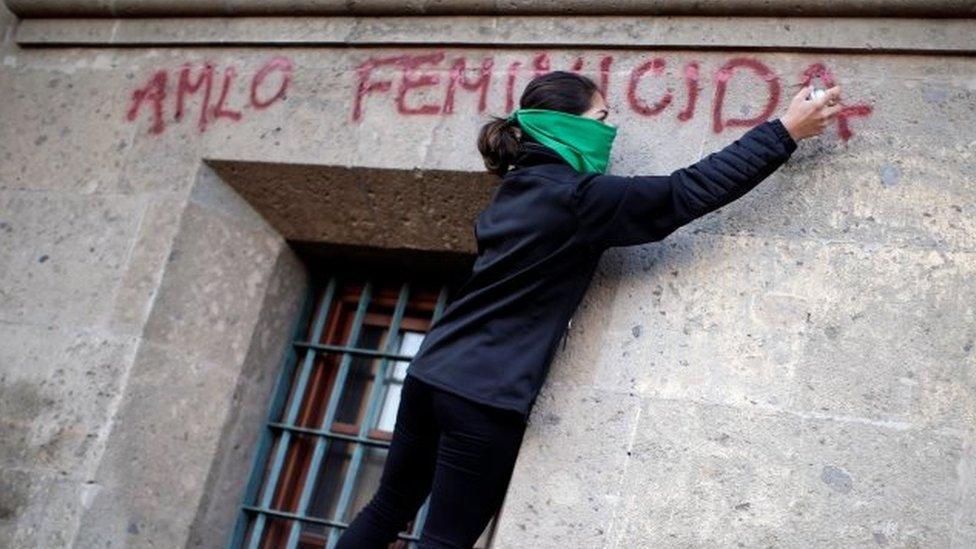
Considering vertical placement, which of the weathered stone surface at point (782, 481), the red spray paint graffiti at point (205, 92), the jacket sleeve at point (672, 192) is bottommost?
the weathered stone surface at point (782, 481)

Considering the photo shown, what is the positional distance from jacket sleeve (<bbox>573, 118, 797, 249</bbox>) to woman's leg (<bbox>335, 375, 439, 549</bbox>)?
2.31ft

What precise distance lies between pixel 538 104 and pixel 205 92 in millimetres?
1515

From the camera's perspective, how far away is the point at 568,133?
3.74 m

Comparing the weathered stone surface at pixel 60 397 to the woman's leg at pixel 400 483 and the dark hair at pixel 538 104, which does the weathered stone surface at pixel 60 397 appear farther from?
the dark hair at pixel 538 104

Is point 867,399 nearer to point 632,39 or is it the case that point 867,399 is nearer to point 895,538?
point 895,538

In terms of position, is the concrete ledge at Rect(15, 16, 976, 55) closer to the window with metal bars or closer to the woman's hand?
the woman's hand

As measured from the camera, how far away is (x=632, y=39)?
13.5 feet

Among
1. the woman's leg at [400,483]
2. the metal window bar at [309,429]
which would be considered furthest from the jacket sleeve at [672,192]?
the metal window bar at [309,429]

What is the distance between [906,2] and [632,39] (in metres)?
0.81

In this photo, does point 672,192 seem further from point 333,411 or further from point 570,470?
point 333,411

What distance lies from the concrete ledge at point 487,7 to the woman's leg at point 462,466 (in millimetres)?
1360

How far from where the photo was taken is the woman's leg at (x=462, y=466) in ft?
11.5

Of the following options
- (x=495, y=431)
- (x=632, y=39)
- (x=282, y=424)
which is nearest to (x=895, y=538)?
(x=495, y=431)

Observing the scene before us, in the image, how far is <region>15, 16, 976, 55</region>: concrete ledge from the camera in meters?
3.79
